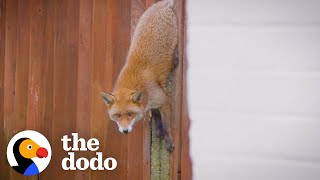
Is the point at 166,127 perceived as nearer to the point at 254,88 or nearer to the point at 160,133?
the point at 160,133

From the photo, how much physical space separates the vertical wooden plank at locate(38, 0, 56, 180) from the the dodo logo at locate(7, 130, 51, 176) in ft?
0.15

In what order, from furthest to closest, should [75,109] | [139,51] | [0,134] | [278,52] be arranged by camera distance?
[0,134], [75,109], [139,51], [278,52]

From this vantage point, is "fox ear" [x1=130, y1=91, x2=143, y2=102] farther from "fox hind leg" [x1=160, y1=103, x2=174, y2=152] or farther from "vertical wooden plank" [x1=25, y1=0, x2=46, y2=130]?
"vertical wooden plank" [x1=25, y1=0, x2=46, y2=130]

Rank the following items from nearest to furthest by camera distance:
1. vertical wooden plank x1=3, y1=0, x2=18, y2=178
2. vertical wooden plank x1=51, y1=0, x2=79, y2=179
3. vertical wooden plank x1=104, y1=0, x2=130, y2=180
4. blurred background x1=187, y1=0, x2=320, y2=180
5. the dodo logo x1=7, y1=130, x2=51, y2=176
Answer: blurred background x1=187, y1=0, x2=320, y2=180 → vertical wooden plank x1=104, y1=0, x2=130, y2=180 → vertical wooden plank x1=51, y1=0, x2=79, y2=179 → the dodo logo x1=7, y1=130, x2=51, y2=176 → vertical wooden plank x1=3, y1=0, x2=18, y2=178

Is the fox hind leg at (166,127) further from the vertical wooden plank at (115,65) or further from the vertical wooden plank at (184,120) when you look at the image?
the vertical wooden plank at (115,65)

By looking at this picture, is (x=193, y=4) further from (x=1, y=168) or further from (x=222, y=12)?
(x=1, y=168)

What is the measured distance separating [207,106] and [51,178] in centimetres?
114

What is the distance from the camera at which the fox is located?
2857 mm

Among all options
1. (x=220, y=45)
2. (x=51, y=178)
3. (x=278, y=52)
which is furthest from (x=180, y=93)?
(x=51, y=178)

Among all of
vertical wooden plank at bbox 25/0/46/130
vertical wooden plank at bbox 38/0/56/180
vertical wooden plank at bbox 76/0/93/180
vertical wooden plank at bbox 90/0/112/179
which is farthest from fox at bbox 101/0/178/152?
vertical wooden plank at bbox 25/0/46/130

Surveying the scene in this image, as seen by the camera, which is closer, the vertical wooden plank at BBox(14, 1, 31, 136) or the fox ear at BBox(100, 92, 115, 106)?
the fox ear at BBox(100, 92, 115, 106)

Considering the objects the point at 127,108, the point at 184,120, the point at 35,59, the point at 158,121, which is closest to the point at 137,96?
the point at 127,108

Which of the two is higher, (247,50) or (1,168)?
(247,50)

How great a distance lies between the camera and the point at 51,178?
322 cm
